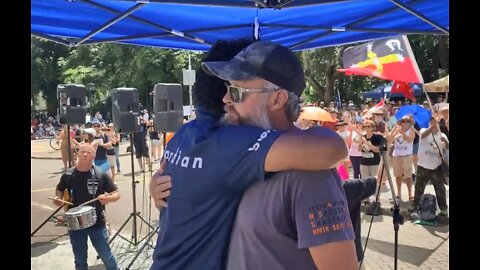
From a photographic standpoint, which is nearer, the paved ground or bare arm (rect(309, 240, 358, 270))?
bare arm (rect(309, 240, 358, 270))

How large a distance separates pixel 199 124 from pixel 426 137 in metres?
6.70

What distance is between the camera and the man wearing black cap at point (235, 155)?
1.25m

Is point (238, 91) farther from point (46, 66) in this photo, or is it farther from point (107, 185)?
point (46, 66)

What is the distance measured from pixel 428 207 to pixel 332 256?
673 cm

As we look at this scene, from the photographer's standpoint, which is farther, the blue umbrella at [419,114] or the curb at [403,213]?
the blue umbrella at [419,114]

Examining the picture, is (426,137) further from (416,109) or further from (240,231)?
(240,231)

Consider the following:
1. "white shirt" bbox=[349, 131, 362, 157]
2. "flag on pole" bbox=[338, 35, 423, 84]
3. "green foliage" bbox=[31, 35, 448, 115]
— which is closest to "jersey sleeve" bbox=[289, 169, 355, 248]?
"flag on pole" bbox=[338, 35, 423, 84]

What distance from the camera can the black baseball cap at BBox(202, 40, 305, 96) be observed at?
4.60 ft

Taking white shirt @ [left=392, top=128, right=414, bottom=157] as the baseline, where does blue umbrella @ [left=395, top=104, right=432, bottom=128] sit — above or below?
above

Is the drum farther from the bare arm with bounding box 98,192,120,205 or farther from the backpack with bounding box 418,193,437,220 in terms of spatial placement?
the backpack with bounding box 418,193,437,220

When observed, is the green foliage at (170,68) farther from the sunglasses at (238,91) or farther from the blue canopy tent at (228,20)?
the sunglasses at (238,91)

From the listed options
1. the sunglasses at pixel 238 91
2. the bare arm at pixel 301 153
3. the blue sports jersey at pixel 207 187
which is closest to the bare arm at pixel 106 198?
the blue sports jersey at pixel 207 187

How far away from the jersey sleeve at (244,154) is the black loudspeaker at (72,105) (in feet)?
25.2

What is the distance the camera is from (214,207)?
4.52ft
